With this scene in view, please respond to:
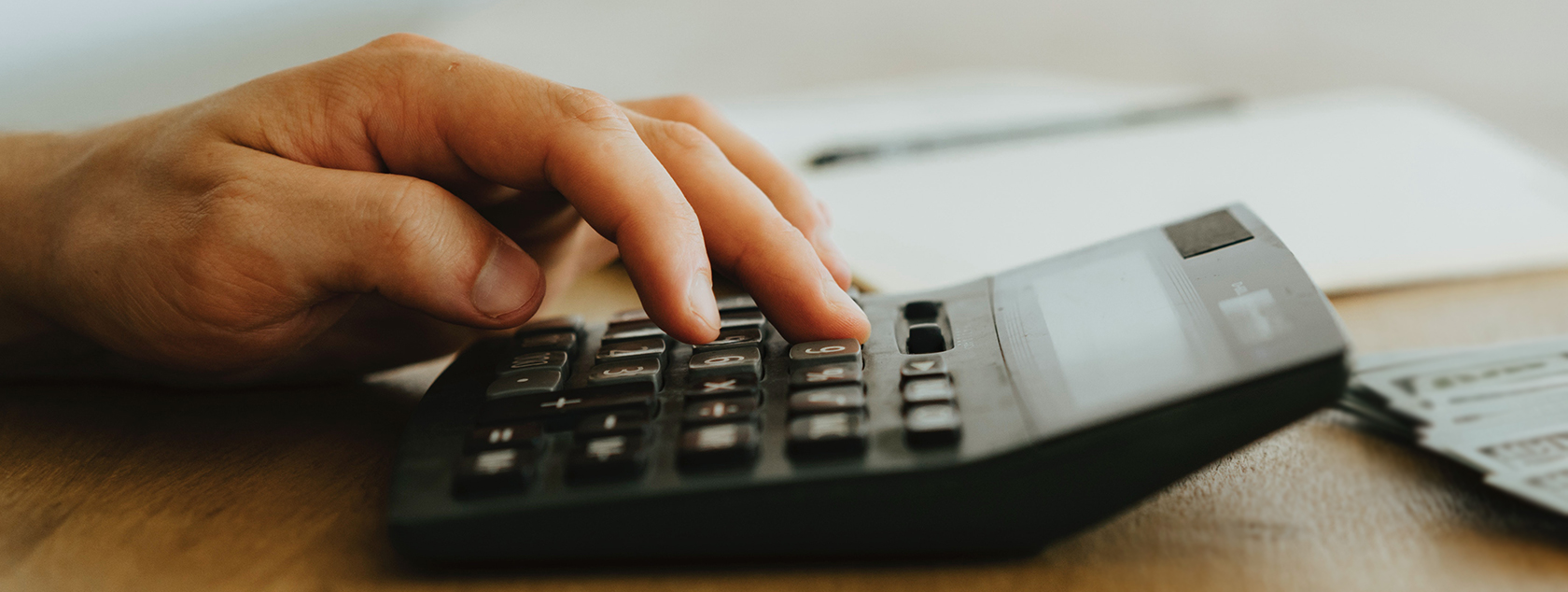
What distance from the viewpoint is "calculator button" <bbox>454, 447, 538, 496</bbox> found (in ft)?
0.90

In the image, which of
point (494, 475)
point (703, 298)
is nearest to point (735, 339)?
point (703, 298)

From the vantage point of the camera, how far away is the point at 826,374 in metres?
0.32

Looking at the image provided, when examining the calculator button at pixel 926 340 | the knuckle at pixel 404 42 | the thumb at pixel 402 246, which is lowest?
the calculator button at pixel 926 340

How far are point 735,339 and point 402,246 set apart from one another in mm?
136

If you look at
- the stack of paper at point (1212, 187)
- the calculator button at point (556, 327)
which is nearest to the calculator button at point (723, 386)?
the calculator button at point (556, 327)

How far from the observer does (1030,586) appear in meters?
0.26

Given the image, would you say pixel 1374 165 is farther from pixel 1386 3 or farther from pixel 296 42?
pixel 296 42

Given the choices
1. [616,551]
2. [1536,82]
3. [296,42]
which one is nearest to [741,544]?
[616,551]

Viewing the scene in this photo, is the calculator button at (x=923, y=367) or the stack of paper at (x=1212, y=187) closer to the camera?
the calculator button at (x=923, y=367)

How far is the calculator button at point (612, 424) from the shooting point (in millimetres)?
291

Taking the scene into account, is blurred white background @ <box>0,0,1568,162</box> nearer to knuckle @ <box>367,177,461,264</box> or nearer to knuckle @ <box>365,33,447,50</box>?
knuckle @ <box>365,33,447,50</box>

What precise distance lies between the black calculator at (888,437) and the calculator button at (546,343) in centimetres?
5

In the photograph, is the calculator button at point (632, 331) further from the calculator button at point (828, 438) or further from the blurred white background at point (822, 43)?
the blurred white background at point (822, 43)

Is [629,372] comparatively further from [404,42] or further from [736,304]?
[404,42]
